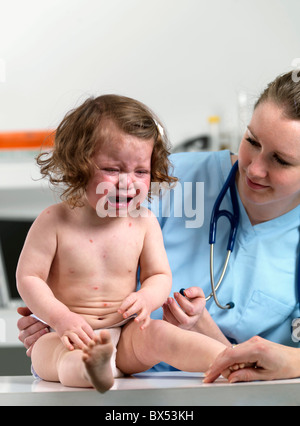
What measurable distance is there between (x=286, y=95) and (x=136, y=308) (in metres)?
0.48

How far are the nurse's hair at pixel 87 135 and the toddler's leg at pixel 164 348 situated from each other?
0.23 meters

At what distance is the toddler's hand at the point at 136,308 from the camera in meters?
0.75

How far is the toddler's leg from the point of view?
0.75m

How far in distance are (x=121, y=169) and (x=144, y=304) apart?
0.20m

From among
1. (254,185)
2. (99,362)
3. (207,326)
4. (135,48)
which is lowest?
(207,326)

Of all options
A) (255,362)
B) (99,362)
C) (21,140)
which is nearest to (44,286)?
(99,362)

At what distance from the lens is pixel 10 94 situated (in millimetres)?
2418

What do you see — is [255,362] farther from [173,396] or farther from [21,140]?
[21,140]

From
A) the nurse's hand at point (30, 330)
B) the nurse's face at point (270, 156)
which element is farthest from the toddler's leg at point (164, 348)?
the nurse's face at point (270, 156)

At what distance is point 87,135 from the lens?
0.82 meters

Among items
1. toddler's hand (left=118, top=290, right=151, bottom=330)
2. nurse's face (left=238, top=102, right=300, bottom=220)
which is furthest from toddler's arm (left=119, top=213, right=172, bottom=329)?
nurse's face (left=238, top=102, right=300, bottom=220)

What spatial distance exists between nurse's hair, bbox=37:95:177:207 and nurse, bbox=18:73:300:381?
212mm

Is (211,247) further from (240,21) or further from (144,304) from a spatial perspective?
(240,21)

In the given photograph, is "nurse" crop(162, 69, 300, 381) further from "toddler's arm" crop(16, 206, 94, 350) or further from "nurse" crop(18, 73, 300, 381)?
"toddler's arm" crop(16, 206, 94, 350)
